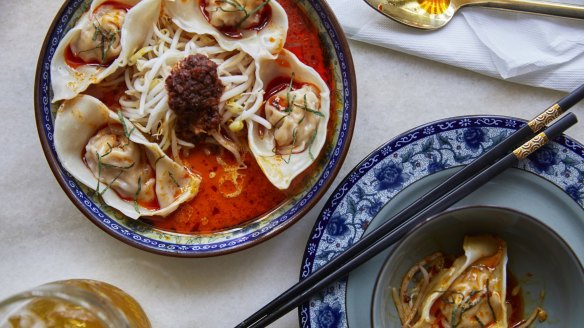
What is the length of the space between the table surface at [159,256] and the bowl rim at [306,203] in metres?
0.19

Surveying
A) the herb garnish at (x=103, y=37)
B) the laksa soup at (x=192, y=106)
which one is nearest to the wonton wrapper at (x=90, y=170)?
the laksa soup at (x=192, y=106)

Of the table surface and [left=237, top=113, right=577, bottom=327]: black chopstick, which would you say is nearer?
[left=237, top=113, right=577, bottom=327]: black chopstick

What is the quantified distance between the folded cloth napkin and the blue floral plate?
38 centimetres

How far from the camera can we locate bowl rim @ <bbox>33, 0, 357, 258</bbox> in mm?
2662

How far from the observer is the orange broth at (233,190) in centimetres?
282

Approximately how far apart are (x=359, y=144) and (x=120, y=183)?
976 millimetres

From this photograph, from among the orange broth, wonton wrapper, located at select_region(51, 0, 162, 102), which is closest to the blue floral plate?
the orange broth

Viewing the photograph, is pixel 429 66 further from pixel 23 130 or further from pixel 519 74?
pixel 23 130

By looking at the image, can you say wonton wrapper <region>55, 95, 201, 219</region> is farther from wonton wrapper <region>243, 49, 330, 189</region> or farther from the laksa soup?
wonton wrapper <region>243, 49, 330, 189</region>

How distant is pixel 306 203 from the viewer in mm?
2674

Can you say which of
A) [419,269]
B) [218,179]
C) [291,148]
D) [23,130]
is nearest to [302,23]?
[291,148]

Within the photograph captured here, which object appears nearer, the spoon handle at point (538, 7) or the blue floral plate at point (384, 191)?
the blue floral plate at point (384, 191)

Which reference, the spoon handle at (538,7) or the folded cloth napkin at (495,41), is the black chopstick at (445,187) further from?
the spoon handle at (538,7)

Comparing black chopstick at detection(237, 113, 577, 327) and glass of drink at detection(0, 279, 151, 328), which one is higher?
black chopstick at detection(237, 113, 577, 327)
